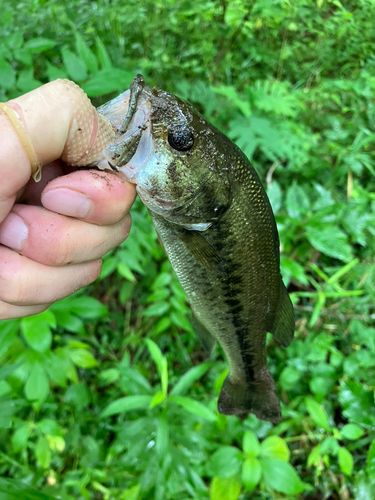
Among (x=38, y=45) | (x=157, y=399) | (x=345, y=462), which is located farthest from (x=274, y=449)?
(x=38, y=45)

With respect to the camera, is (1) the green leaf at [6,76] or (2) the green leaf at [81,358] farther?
(2) the green leaf at [81,358]

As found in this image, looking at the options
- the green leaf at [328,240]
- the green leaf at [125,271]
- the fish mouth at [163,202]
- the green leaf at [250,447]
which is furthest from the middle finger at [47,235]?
the green leaf at [328,240]

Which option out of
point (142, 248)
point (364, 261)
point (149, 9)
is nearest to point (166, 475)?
point (142, 248)

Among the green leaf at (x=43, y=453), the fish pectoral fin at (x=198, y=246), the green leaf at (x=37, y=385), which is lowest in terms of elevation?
the green leaf at (x=43, y=453)

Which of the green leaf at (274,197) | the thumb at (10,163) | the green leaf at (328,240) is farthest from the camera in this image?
the green leaf at (274,197)

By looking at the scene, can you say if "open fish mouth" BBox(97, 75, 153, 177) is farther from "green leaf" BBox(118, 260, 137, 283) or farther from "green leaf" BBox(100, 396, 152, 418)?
"green leaf" BBox(100, 396, 152, 418)

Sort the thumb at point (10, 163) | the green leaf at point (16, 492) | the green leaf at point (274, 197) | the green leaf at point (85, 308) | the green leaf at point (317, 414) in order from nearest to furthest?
the thumb at point (10, 163) → the green leaf at point (16, 492) → the green leaf at point (85, 308) → the green leaf at point (317, 414) → the green leaf at point (274, 197)

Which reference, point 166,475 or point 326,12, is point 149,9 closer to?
point 326,12

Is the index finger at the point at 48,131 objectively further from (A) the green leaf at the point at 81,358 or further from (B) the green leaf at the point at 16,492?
(A) the green leaf at the point at 81,358
